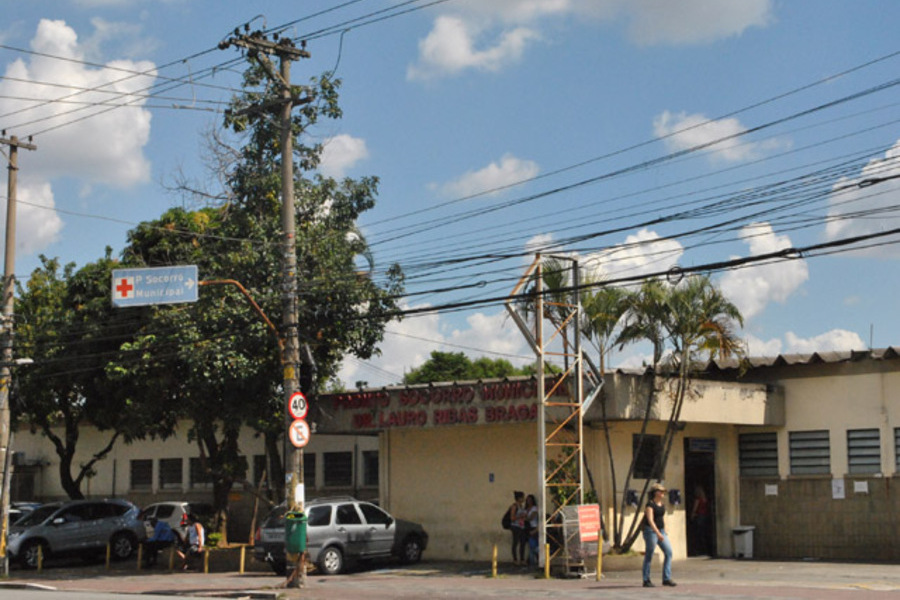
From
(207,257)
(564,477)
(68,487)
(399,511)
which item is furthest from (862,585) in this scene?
(68,487)

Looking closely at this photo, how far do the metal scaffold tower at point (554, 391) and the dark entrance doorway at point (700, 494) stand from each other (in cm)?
497

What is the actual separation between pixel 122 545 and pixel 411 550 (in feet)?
32.1

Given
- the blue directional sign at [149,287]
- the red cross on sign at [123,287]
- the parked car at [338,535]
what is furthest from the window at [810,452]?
the red cross on sign at [123,287]

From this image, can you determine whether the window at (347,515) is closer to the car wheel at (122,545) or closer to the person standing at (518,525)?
the person standing at (518,525)

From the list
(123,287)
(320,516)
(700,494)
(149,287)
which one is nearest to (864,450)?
(700,494)

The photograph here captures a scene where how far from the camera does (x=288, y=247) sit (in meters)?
22.0

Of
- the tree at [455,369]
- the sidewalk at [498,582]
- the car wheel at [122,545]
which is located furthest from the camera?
the tree at [455,369]

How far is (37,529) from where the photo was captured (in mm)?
30906

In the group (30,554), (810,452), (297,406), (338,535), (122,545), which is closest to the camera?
(297,406)

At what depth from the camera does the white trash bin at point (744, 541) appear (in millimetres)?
28031

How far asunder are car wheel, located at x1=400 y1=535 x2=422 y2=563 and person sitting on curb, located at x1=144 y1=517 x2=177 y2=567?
5.83 m

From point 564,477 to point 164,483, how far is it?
19.9 meters

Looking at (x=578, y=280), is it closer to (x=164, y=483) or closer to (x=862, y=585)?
(x=862, y=585)

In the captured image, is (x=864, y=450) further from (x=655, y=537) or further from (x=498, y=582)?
(x=498, y=582)
